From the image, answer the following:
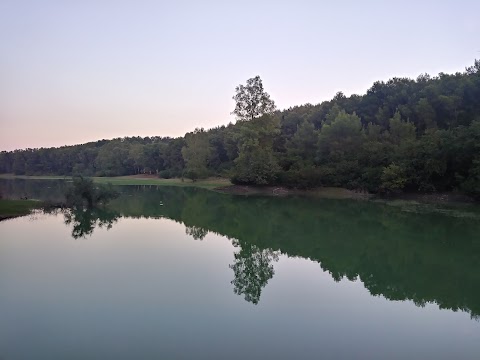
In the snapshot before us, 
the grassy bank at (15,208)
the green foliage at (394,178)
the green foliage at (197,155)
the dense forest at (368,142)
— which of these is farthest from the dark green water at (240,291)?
the green foliage at (197,155)

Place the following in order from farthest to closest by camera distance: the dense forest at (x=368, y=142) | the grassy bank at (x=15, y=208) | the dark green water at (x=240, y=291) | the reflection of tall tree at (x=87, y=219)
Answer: the dense forest at (x=368, y=142) < the grassy bank at (x=15, y=208) < the reflection of tall tree at (x=87, y=219) < the dark green water at (x=240, y=291)

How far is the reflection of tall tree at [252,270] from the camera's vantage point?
37.9 feet

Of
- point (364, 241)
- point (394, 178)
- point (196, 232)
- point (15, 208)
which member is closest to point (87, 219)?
point (15, 208)

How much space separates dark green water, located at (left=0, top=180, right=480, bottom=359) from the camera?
783 cm

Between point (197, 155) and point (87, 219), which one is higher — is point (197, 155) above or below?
above

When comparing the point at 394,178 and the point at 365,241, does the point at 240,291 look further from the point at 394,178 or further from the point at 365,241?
the point at 394,178

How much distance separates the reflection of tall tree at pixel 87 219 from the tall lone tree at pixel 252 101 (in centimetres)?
2555

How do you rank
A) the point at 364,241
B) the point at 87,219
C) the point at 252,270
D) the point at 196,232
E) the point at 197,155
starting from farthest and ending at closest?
1. the point at 197,155
2. the point at 87,219
3. the point at 196,232
4. the point at 364,241
5. the point at 252,270

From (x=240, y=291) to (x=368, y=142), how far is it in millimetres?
39414

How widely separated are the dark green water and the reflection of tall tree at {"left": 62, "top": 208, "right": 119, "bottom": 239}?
0.32 meters

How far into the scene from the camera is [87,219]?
25.9m

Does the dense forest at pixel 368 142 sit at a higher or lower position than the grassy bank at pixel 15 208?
higher

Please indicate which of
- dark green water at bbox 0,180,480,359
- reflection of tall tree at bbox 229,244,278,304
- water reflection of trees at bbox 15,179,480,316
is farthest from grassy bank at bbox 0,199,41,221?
reflection of tall tree at bbox 229,244,278,304

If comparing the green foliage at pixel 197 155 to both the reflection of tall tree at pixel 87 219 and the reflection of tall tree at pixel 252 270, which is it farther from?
the reflection of tall tree at pixel 252 270
